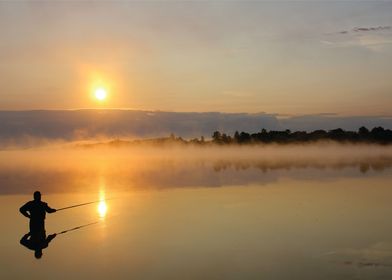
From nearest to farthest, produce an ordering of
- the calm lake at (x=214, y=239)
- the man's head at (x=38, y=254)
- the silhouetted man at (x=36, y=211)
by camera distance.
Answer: the calm lake at (x=214, y=239) < the man's head at (x=38, y=254) < the silhouetted man at (x=36, y=211)

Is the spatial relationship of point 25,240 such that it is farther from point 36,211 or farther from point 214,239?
point 214,239

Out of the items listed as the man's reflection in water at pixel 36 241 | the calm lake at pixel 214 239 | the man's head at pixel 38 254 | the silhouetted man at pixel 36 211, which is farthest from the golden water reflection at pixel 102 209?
the man's head at pixel 38 254

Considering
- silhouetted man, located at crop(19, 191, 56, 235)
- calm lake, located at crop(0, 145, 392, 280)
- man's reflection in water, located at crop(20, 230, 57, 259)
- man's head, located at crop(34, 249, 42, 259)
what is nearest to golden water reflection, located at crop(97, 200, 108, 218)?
calm lake, located at crop(0, 145, 392, 280)

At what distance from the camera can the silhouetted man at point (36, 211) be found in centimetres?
1612

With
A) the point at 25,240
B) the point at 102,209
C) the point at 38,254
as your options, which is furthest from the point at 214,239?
the point at 102,209

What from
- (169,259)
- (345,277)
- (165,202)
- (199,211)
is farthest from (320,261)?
(165,202)

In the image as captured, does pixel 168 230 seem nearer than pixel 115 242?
No

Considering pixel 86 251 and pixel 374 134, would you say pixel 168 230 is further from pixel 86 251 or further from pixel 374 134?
pixel 374 134

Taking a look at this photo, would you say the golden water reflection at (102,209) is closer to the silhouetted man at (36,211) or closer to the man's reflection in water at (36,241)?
the man's reflection in water at (36,241)

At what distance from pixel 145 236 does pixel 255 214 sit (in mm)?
6326

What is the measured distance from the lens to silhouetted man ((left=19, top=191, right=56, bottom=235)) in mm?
16125

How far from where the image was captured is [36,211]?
1636 cm

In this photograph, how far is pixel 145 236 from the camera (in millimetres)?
18953

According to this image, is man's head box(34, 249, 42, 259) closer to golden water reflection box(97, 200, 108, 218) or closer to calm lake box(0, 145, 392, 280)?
calm lake box(0, 145, 392, 280)
